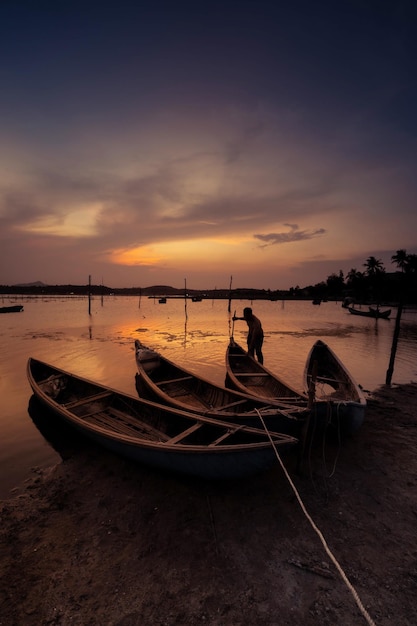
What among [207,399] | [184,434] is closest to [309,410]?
[184,434]

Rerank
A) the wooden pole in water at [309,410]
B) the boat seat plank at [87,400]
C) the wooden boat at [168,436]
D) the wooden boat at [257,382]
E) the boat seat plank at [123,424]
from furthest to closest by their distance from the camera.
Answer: the boat seat plank at [87,400], the wooden boat at [257,382], the boat seat plank at [123,424], the wooden pole in water at [309,410], the wooden boat at [168,436]

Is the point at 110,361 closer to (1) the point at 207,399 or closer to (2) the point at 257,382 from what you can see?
(1) the point at 207,399

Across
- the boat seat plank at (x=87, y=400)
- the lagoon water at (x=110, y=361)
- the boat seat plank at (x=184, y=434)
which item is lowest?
the lagoon water at (x=110, y=361)

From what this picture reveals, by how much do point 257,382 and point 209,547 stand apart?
621 centimetres

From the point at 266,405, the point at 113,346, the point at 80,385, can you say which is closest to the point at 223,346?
the point at 113,346

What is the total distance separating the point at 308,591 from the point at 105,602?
238 centimetres

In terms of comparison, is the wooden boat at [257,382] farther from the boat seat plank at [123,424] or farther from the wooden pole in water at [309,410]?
the boat seat plank at [123,424]

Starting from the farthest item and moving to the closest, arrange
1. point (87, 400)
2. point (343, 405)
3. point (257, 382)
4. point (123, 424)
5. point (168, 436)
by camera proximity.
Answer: point (257, 382) < point (87, 400) < point (123, 424) < point (168, 436) < point (343, 405)

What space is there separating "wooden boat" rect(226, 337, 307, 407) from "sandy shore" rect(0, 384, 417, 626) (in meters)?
1.55

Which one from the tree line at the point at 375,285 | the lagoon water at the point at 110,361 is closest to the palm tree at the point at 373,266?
the tree line at the point at 375,285

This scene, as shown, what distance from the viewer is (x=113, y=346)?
1988 cm

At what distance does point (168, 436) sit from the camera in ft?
21.1

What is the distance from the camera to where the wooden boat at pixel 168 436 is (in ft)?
14.9

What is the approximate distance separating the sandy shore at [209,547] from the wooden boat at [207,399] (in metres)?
1.11
